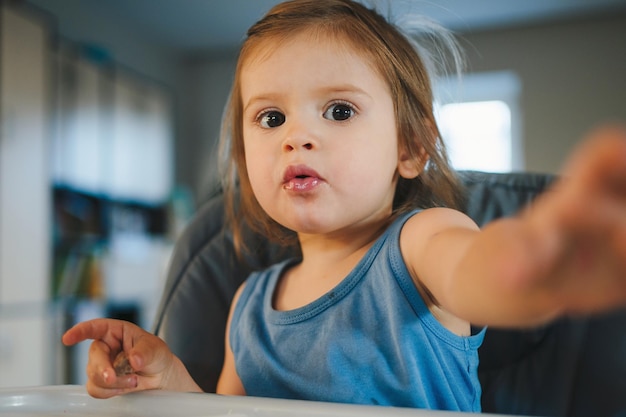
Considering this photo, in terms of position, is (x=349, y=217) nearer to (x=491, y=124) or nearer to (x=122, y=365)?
(x=122, y=365)

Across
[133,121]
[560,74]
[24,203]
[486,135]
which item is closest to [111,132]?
[133,121]

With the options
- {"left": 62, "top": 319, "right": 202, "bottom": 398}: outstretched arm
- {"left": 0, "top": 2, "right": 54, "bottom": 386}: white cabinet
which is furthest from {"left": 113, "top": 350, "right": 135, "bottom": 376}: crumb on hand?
{"left": 0, "top": 2, "right": 54, "bottom": 386}: white cabinet

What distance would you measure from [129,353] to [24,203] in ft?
8.91

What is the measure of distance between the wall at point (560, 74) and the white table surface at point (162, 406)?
172 inches

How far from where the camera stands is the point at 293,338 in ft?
2.32

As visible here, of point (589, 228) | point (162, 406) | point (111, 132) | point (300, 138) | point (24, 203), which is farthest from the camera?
→ point (111, 132)

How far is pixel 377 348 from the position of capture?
631 millimetres

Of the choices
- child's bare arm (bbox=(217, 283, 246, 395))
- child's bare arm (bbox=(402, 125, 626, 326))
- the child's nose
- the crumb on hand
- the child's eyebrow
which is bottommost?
child's bare arm (bbox=(217, 283, 246, 395))

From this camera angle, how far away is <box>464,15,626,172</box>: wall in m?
4.51

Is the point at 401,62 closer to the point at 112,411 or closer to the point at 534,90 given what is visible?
the point at 112,411

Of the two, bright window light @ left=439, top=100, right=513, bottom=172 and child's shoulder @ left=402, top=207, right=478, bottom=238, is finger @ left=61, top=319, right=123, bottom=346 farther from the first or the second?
bright window light @ left=439, top=100, right=513, bottom=172

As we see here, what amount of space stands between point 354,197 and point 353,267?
0.34ft

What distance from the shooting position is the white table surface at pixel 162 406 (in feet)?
1.38

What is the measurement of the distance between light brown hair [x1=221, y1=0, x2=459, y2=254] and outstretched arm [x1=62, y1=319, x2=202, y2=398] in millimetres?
303
